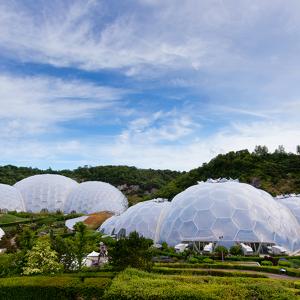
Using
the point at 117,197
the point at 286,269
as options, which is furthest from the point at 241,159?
the point at 286,269

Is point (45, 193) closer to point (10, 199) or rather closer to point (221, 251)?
point (10, 199)

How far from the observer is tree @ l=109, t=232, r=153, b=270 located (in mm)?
15883

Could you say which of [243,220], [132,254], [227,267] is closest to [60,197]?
[243,220]

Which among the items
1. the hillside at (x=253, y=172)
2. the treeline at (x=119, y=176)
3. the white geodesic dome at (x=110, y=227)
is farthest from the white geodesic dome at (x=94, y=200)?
the white geodesic dome at (x=110, y=227)

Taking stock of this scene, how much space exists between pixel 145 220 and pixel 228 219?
9.11 meters

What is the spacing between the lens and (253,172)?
6203 centimetres

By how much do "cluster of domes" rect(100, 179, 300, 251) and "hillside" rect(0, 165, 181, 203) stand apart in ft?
147

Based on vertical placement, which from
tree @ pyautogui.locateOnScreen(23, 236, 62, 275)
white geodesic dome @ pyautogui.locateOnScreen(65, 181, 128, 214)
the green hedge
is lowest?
the green hedge

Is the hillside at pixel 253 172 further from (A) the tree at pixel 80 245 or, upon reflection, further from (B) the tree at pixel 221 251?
(A) the tree at pixel 80 245

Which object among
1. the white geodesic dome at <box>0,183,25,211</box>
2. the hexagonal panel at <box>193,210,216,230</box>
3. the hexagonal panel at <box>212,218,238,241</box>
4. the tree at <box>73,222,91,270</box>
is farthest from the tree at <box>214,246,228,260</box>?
the white geodesic dome at <box>0,183,25,211</box>

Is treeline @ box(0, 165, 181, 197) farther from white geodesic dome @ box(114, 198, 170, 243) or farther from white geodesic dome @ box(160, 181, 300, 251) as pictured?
white geodesic dome @ box(160, 181, 300, 251)

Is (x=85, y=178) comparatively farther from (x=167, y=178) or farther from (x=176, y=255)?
(x=176, y=255)

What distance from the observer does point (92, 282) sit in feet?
46.0

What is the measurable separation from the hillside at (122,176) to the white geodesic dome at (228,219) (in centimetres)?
4728
